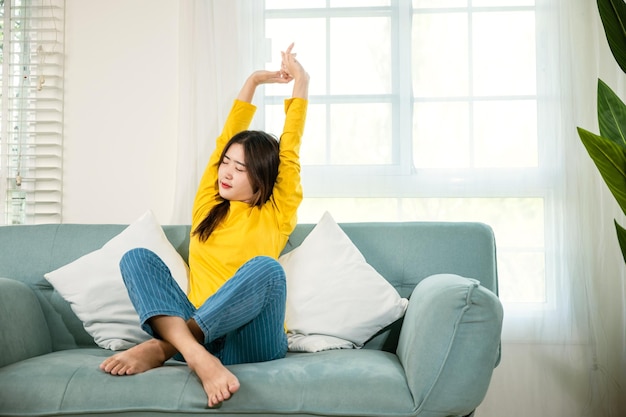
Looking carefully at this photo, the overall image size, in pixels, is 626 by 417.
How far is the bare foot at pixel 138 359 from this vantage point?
1.68 m

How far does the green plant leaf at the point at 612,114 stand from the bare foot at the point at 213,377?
58.2 inches

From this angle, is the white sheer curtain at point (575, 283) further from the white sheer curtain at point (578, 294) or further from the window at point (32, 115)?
the window at point (32, 115)

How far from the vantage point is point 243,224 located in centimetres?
219

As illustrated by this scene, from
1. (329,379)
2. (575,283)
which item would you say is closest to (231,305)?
(329,379)

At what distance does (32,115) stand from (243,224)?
1.25 meters

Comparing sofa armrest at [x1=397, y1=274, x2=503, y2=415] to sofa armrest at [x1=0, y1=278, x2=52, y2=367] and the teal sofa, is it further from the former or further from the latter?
sofa armrest at [x1=0, y1=278, x2=52, y2=367]

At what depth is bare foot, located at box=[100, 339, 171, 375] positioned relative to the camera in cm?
168

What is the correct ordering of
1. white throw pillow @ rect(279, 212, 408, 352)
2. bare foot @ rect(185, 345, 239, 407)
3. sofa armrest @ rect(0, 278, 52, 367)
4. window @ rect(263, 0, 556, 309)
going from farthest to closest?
window @ rect(263, 0, 556, 309) → white throw pillow @ rect(279, 212, 408, 352) → sofa armrest @ rect(0, 278, 52, 367) → bare foot @ rect(185, 345, 239, 407)

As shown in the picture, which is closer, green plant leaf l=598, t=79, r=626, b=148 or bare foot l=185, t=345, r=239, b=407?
bare foot l=185, t=345, r=239, b=407

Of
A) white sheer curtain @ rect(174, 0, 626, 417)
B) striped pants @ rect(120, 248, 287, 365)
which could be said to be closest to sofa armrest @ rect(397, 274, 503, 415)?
striped pants @ rect(120, 248, 287, 365)

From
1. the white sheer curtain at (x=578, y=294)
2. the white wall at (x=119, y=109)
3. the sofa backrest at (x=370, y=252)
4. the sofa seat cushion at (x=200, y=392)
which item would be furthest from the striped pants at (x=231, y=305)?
the white sheer curtain at (x=578, y=294)

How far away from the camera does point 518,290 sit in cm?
266

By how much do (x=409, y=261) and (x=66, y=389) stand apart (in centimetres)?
113

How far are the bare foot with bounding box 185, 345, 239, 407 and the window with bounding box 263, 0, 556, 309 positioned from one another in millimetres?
1173
